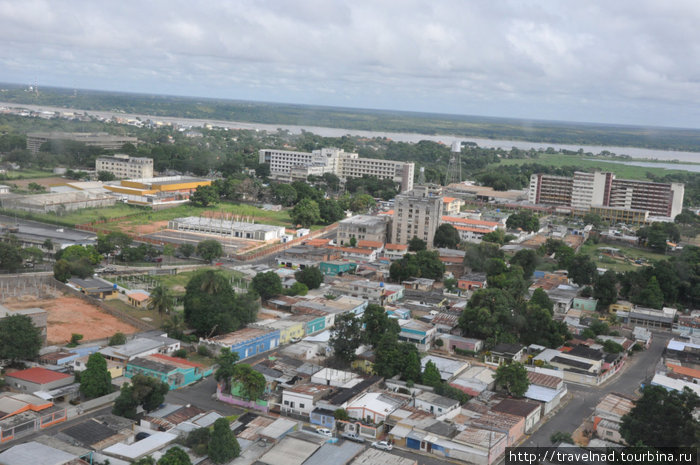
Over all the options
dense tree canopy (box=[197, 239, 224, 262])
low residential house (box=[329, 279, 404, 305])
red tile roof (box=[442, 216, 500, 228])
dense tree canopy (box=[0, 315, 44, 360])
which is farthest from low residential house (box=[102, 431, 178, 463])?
red tile roof (box=[442, 216, 500, 228])

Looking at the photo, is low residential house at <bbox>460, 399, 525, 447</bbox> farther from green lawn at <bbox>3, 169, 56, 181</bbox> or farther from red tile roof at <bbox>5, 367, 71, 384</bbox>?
green lawn at <bbox>3, 169, 56, 181</bbox>

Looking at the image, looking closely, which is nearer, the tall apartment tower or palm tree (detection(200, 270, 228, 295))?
palm tree (detection(200, 270, 228, 295))

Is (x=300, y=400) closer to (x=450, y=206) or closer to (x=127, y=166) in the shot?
(x=450, y=206)

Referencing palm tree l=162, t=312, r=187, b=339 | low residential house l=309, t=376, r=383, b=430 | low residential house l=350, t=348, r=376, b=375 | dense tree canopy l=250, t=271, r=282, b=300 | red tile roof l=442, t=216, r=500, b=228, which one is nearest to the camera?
low residential house l=309, t=376, r=383, b=430

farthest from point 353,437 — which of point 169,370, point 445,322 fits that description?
point 445,322

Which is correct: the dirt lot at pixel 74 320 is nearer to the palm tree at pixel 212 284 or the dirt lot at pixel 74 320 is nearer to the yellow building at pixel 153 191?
the palm tree at pixel 212 284

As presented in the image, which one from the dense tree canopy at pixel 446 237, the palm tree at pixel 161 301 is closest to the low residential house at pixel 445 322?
Answer: the palm tree at pixel 161 301
